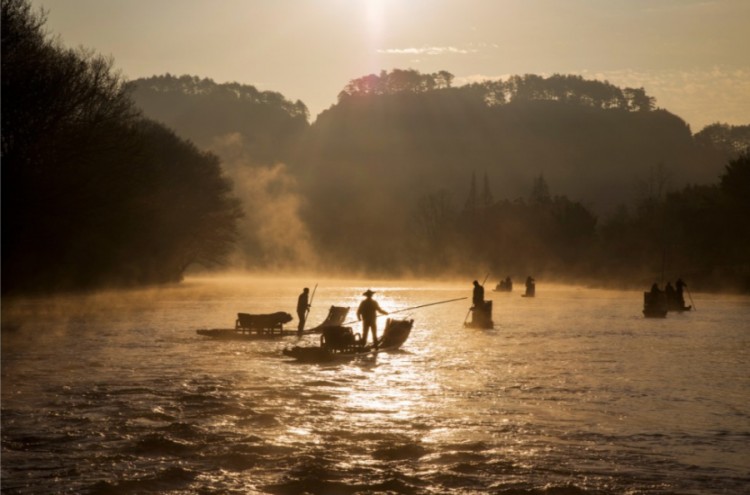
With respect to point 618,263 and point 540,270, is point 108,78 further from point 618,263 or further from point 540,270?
point 540,270

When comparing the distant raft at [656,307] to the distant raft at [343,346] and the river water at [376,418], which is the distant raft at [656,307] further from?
the distant raft at [343,346]

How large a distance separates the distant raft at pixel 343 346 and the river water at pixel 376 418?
0.68 metres

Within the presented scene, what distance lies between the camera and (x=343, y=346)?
35125 mm

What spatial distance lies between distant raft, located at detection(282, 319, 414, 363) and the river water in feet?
2.24

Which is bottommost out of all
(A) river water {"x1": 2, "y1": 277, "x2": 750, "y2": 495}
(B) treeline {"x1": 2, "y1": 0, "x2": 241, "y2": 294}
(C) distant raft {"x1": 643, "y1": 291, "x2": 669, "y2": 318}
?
(A) river water {"x1": 2, "y1": 277, "x2": 750, "y2": 495}

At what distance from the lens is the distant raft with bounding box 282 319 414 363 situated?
3288cm

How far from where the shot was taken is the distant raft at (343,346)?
32875 millimetres

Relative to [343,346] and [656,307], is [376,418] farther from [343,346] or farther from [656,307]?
[656,307]

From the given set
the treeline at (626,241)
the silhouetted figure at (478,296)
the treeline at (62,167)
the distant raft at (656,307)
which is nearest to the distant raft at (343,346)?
the silhouetted figure at (478,296)

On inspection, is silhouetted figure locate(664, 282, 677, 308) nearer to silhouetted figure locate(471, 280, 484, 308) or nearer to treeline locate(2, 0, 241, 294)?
silhouetted figure locate(471, 280, 484, 308)

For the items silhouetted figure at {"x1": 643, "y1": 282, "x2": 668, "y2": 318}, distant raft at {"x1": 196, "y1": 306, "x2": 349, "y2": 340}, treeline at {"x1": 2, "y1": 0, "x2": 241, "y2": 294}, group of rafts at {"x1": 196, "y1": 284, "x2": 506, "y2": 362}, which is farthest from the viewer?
silhouetted figure at {"x1": 643, "y1": 282, "x2": 668, "y2": 318}

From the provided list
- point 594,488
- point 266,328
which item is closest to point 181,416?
point 594,488

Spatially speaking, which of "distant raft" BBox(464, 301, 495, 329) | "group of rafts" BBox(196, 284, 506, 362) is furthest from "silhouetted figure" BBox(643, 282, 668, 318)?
"group of rafts" BBox(196, 284, 506, 362)

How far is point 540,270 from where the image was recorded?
541 feet
